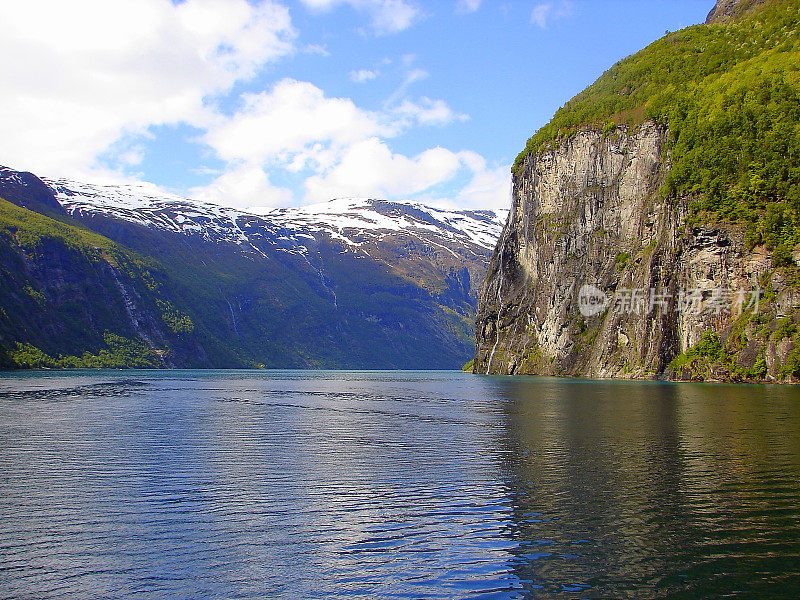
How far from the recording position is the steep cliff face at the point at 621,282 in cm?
10888

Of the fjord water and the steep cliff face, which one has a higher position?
the steep cliff face

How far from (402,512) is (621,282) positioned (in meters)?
124

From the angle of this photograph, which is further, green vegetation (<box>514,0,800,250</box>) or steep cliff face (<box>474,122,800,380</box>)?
green vegetation (<box>514,0,800,250</box>)

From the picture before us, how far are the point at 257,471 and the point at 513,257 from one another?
155299 millimetres

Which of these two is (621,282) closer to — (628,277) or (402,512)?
(628,277)

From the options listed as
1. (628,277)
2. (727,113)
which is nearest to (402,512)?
(727,113)

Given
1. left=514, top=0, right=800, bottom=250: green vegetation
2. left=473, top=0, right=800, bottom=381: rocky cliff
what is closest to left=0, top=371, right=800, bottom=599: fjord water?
left=473, top=0, right=800, bottom=381: rocky cliff

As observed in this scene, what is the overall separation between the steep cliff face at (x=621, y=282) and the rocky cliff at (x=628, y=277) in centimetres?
24

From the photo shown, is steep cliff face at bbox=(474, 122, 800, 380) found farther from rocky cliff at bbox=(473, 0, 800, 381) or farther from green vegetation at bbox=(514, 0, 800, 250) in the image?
green vegetation at bbox=(514, 0, 800, 250)

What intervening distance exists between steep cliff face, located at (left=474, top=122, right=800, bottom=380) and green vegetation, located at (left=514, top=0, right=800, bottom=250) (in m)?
3.72

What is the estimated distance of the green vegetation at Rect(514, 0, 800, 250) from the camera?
10906cm

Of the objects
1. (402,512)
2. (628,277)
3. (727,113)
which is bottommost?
(402,512)

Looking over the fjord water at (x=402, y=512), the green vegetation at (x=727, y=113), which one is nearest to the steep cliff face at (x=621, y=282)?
the green vegetation at (x=727, y=113)

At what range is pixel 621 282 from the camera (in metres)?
137
